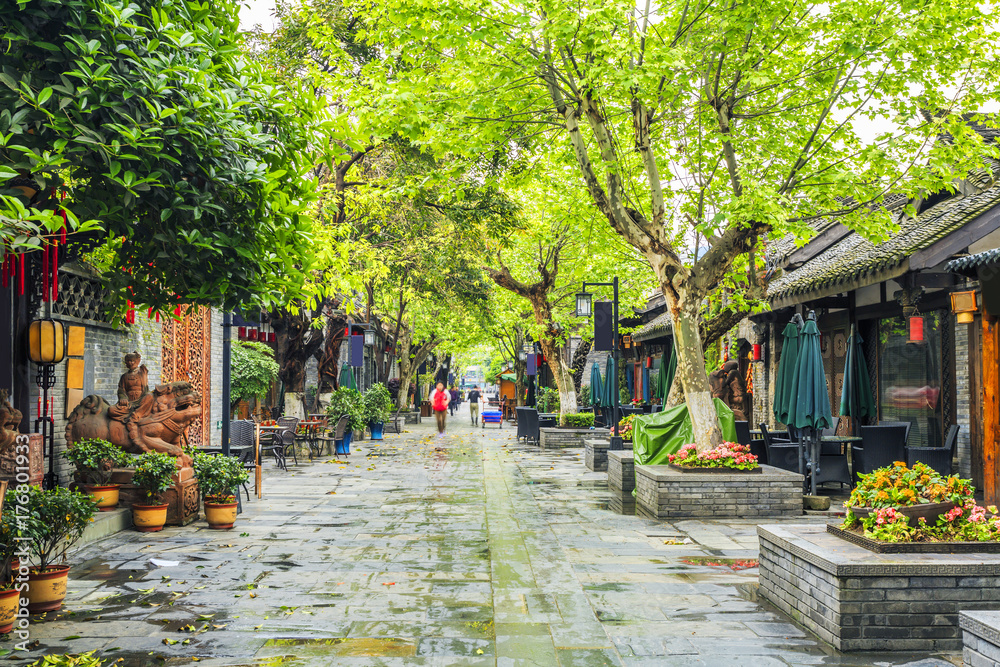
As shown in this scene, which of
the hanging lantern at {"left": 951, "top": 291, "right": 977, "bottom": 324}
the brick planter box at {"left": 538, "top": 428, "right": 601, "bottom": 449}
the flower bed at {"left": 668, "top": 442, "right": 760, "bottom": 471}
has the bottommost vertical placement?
the brick planter box at {"left": 538, "top": 428, "right": 601, "bottom": 449}

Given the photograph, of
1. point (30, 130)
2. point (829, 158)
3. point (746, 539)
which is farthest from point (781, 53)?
point (30, 130)

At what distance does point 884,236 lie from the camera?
10.7m

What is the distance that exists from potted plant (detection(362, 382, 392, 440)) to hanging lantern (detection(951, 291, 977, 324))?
16.4 meters

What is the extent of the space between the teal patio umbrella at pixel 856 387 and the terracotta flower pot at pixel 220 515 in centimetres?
954

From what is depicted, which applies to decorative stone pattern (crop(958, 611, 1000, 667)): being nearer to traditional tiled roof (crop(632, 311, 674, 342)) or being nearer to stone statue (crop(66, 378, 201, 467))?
stone statue (crop(66, 378, 201, 467))

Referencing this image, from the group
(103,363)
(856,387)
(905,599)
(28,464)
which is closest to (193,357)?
(103,363)

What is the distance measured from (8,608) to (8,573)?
0.26 meters

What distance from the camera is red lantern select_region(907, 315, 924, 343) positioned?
11.7 m

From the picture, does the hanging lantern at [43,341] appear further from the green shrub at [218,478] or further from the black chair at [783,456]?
the black chair at [783,456]

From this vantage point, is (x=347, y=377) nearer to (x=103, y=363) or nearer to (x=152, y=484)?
(x=103, y=363)

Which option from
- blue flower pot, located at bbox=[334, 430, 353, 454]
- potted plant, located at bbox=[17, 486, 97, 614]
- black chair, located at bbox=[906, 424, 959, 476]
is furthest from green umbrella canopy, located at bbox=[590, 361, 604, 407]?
potted plant, located at bbox=[17, 486, 97, 614]

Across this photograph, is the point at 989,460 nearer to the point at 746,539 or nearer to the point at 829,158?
the point at 746,539

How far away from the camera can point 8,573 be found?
5.28m

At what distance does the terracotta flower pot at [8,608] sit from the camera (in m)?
5.09
